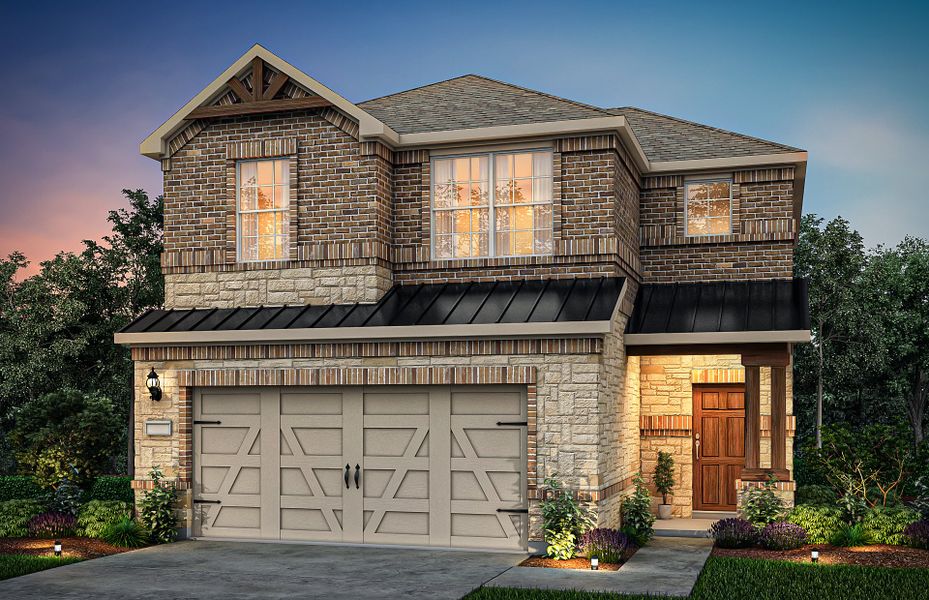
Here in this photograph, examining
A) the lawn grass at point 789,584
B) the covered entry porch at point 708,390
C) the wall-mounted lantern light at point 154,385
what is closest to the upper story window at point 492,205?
the covered entry porch at point 708,390

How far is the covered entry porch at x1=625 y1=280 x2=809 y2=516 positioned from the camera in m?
15.9

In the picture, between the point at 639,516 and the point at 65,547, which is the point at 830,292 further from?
the point at 65,547

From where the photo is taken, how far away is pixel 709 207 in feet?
59.7

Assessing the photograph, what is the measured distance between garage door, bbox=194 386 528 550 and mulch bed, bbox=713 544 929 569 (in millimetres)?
3269

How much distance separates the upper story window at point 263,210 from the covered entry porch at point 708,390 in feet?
19.5

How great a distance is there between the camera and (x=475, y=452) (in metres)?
14.8

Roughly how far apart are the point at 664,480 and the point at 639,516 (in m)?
2.08

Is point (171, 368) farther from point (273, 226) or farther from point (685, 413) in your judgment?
point (685, 413)

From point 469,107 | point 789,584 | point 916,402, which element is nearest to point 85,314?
point 469,107

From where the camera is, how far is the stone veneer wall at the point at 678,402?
17.8 m

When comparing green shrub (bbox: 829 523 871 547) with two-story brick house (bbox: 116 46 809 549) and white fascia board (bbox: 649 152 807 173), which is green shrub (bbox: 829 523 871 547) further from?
white fascia board (bbox: 649 152 807 173)

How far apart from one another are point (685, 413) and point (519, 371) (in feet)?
15.5

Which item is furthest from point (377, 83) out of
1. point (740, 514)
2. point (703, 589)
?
point (703, 589)

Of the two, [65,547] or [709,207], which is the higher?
[709,207]
